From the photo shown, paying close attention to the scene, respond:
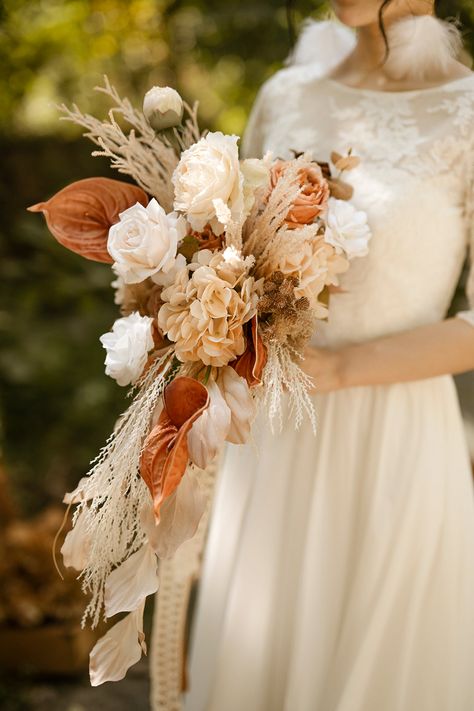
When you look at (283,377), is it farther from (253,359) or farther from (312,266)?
(312,266)

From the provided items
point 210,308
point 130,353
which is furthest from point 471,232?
point 130,353

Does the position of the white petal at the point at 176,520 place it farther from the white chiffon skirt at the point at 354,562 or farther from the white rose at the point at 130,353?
the white chiffon skirt at the point at 354,562

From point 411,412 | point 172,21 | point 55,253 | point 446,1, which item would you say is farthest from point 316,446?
point 172,21

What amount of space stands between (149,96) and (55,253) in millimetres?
2034

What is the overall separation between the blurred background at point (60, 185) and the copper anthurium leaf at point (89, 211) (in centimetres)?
155

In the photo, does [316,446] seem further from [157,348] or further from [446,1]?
[446,1]

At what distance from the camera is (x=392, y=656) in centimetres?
143

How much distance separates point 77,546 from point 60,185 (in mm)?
2958

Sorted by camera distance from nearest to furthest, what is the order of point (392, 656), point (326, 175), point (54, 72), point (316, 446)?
point (326, 175)
point (392, 656)
point (316, 446)
point (54, 72)

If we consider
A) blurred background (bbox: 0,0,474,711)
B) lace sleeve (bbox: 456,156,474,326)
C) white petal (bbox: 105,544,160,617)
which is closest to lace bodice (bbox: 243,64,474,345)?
lace sleeve (bbox: 456,156,474,326)

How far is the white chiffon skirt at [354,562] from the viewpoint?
56.2 inches

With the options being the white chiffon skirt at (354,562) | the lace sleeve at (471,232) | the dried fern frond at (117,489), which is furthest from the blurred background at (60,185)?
the dried fern frond at (117,489)

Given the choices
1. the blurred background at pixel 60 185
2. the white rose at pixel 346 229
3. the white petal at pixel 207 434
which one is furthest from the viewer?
the blurred background at pixel 60 185

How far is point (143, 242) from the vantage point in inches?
41.8
